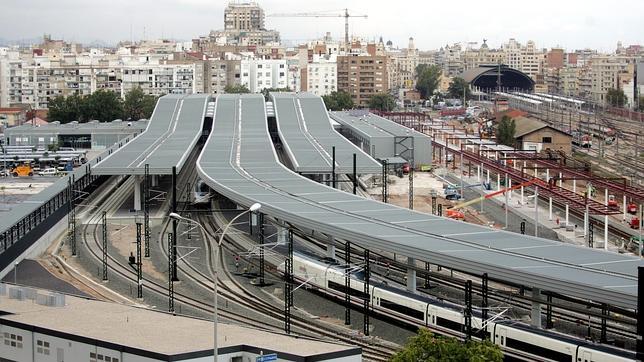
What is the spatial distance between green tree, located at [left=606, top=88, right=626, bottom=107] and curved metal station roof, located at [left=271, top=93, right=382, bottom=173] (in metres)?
39.0

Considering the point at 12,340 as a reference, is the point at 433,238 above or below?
above

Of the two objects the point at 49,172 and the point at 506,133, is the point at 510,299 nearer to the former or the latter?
the point at 49,172

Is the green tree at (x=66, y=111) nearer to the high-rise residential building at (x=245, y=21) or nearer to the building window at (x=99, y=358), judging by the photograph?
the building window at (x=99, y=358)

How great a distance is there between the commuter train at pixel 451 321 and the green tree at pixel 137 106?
4241cm

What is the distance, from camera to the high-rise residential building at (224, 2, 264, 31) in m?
146

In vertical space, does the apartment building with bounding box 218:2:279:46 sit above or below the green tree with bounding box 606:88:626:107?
above

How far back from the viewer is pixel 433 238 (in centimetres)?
1981

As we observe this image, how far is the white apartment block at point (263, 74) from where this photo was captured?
82000 millimetres

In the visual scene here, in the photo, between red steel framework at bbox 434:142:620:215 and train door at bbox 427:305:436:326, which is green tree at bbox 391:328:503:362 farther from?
red steel framework at bbox 434:142:620:215

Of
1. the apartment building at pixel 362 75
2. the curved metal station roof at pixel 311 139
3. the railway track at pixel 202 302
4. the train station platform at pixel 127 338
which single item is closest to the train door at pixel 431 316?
the railway track at pixel 202 302

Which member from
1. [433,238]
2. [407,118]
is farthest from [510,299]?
[407,118]

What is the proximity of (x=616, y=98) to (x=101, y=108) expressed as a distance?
4054cm

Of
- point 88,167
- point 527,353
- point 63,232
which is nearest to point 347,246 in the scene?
point 527,353

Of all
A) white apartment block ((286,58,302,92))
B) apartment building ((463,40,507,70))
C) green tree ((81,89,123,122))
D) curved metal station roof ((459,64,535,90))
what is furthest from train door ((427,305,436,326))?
apartment building ((463,40,507,70))
